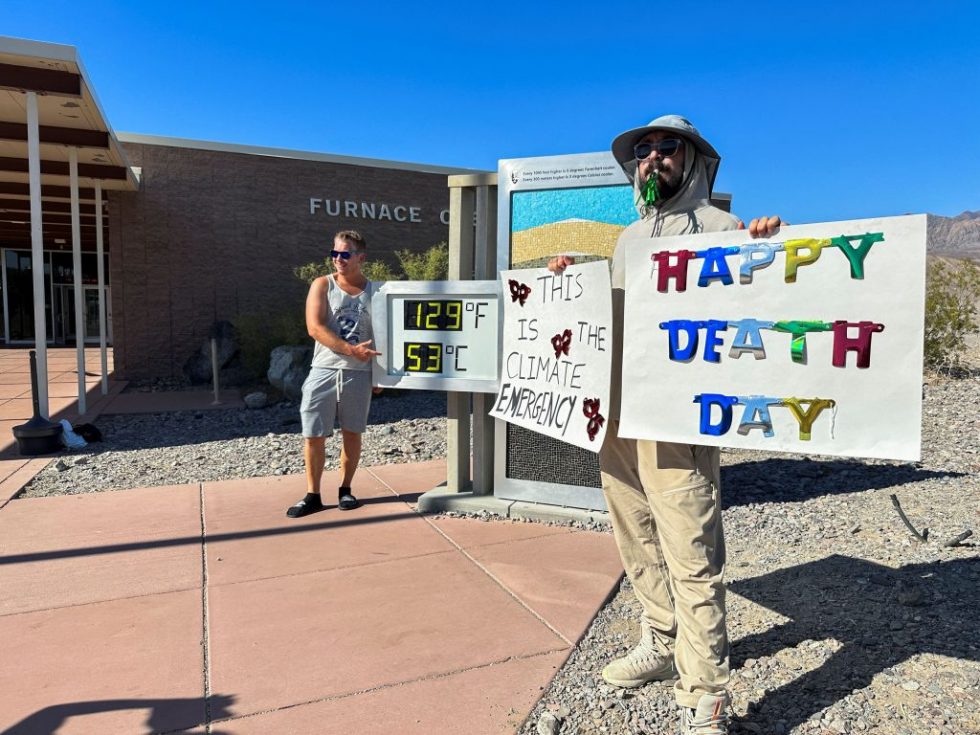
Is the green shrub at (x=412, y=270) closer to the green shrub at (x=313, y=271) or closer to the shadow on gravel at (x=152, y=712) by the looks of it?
the green shrub at (x=313, y=271)

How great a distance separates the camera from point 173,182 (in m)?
13.8

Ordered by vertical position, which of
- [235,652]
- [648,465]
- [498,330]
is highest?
[498,330]

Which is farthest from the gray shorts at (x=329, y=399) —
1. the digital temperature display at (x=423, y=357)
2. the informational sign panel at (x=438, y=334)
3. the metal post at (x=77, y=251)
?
the metal post at (x=77, y=251)

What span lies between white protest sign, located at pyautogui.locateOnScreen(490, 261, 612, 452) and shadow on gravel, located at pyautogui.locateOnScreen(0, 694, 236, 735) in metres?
1.70

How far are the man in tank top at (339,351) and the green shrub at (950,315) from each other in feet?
31.6

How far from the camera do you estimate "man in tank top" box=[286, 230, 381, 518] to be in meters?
4.42

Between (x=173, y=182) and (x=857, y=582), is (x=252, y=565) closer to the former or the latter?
(x=857, y=582)

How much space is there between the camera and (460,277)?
4609 mm

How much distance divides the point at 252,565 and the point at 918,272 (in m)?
3.49

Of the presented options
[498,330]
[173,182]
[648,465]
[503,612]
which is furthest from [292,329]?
[648,465]

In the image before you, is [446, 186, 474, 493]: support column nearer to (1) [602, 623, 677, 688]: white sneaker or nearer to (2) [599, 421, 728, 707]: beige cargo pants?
(2) [599, 421, 728, 707]: beige cargo pants

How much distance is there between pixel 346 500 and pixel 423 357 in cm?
121

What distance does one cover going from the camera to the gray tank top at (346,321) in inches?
176

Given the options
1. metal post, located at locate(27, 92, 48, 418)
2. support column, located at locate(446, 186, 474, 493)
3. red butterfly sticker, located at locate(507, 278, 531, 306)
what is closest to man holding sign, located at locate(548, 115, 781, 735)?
red butterfly sticker, located at locate(507, 278, 531, 306)
